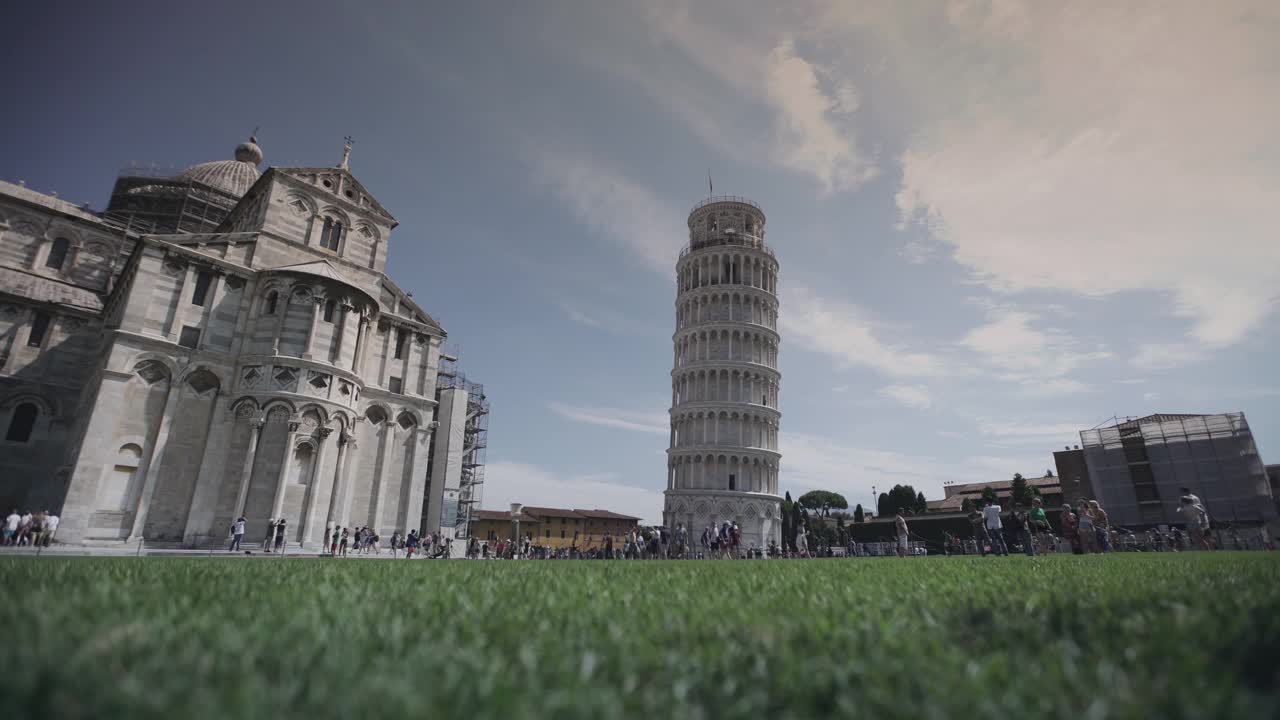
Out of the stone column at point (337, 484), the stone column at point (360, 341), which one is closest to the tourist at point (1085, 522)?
the stone column at point (337, 484)

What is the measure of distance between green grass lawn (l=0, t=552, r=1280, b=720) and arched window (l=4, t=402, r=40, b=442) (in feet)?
111

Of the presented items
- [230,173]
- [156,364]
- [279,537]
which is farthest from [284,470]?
[230,173]

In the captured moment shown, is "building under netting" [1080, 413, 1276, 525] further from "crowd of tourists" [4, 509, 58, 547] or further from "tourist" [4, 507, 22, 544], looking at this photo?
Answer: "tourist" [4, 507, 22, 544]

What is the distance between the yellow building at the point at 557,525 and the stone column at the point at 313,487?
4793cm

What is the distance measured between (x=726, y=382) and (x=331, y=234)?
122 ft

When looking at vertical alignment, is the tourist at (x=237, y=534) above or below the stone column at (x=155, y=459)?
below

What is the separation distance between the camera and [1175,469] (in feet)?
160

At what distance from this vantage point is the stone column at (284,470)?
942 inches

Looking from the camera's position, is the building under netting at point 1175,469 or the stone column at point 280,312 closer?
the stone column at point 280,312

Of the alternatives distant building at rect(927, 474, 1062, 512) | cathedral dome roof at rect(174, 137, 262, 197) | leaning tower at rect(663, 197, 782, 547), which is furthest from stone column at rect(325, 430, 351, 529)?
distant building at rect(927, 474, 1062, 512)

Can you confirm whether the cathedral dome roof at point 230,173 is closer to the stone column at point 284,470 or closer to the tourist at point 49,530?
the stone column at point 284,470

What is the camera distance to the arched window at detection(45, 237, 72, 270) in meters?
32.6

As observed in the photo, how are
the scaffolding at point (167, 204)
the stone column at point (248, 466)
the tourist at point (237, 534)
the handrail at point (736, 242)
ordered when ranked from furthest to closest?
the handrail at point (736, 242) < the scaffolding at point (167, 204) < the stone column at point (248, 466) < the tourist at point (237, 534)

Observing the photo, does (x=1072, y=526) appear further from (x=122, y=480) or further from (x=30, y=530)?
(x=30, y=530)
